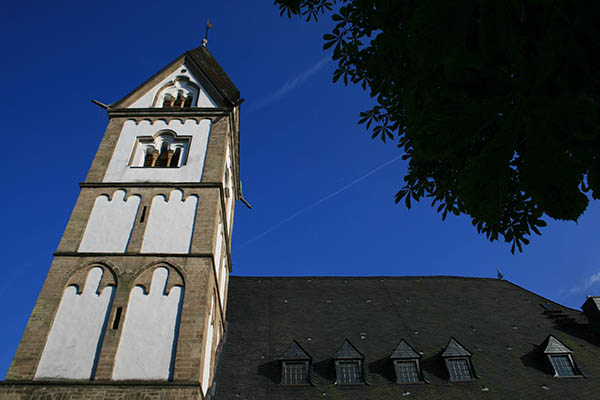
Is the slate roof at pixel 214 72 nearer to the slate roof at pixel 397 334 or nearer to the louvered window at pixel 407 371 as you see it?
the slate roof at pixel 397 334

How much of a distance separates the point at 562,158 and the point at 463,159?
6.98ft

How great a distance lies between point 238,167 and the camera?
61.0 ft

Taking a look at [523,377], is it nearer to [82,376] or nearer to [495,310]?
[495,310]

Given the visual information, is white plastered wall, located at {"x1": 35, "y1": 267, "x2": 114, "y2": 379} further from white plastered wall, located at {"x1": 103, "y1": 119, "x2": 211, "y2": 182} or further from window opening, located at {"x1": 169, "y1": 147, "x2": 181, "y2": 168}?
window opening, located at {"x1": 169, "y1": 147, "x2": 181, "y2": 168}

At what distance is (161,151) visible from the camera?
14.7 m

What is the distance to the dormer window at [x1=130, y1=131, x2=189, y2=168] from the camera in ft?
46.6

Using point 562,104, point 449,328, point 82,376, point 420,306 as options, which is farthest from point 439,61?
point 420,306

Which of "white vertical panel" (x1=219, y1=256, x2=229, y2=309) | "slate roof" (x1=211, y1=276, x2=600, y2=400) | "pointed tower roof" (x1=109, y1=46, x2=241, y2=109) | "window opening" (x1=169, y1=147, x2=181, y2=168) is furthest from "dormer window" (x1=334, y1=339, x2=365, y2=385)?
"pointed tower roof" (x1=109, y1=46, x2=241, y2=109)

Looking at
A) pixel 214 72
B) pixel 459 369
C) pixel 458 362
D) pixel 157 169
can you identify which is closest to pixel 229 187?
pixel 157 169

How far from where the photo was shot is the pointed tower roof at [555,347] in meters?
12.7

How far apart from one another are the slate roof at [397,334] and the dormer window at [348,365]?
173mm

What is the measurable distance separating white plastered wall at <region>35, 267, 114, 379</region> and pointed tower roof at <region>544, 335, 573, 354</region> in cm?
1198

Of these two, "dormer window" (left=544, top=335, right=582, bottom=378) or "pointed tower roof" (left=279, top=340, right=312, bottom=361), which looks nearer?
"pointed tower roof" (left=279, top=340, right=312, bottom=361)

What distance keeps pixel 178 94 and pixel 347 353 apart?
1111 centimetres
